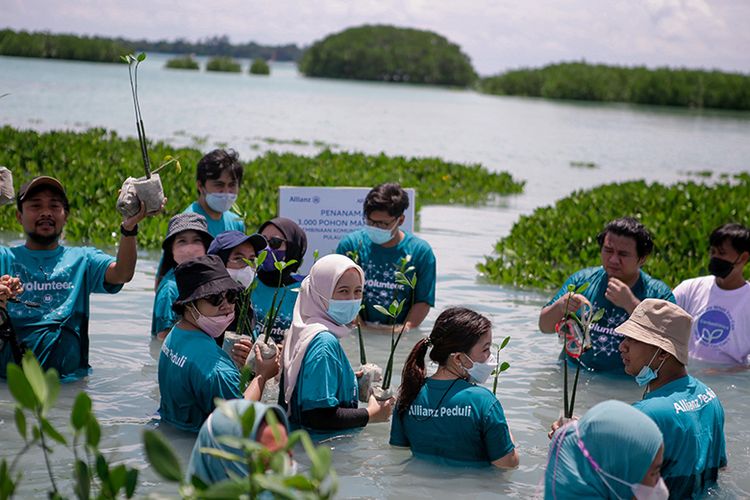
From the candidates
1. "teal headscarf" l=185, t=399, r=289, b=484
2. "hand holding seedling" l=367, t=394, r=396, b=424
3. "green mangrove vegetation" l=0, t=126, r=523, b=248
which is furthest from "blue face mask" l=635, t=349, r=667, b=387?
"green mangrove vegetation" l=0, t=126, r=523, b=248

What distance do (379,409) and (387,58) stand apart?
395ft

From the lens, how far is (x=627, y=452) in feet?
11.5

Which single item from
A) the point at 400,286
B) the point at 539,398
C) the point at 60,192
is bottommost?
the point at 539,398

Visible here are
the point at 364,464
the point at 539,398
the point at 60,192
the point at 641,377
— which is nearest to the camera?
the point at 641,377

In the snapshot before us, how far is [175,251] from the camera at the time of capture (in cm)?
655

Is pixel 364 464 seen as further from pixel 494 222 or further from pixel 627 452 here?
pixel 494 222

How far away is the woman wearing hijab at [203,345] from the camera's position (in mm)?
5004

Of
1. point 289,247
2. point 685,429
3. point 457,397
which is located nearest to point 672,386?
point 685,429

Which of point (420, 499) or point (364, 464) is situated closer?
point (420, 499)

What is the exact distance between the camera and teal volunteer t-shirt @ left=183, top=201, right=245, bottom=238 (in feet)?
25.9

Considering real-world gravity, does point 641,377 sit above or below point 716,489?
above

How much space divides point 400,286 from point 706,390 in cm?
329

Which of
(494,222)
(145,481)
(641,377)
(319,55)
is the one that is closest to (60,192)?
(145,481)

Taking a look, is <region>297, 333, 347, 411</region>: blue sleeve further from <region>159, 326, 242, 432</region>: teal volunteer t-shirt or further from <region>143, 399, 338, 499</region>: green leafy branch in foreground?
<region>143, 399, 338, 499</region>: green leafy branch in foreground
